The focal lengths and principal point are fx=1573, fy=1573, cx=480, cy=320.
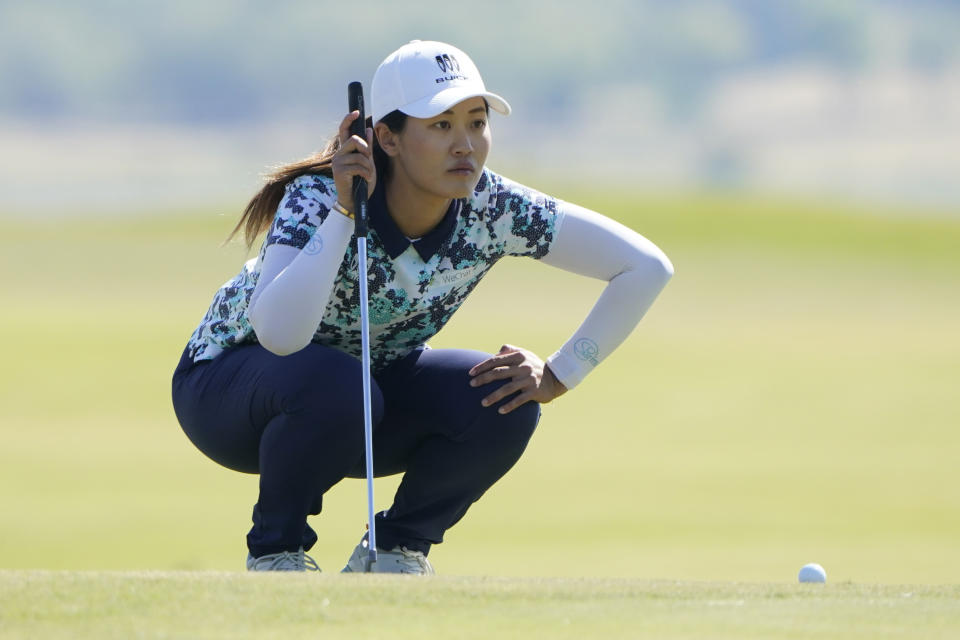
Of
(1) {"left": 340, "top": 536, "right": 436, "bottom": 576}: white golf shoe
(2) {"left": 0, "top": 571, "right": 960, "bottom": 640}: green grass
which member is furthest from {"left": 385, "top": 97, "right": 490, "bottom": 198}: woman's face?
(2) {"left": 0, "top": 571, "right": 960, "bottom": 640}: green grass

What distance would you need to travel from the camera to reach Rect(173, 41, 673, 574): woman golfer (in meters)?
3.78

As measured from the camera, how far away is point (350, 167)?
3.75 metres

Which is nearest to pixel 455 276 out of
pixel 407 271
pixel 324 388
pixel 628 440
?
pixel 407 271

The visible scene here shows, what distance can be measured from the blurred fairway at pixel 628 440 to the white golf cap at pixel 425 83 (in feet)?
8.48

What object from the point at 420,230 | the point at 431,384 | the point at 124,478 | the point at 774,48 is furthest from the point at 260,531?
the point at 774,48

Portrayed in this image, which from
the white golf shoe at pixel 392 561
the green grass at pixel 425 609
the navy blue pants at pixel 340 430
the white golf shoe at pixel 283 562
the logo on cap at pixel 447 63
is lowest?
the green grass at pixel 425 609

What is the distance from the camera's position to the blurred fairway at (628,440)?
23.8 ft

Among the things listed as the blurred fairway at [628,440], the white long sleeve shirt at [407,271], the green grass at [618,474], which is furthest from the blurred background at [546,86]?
the white long sleeve shirt at [407,271]

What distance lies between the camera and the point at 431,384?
4160 mm

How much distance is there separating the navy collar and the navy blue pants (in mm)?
320

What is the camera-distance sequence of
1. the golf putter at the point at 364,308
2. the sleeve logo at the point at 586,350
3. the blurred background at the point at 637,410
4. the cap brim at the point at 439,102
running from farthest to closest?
1. the blurred background at the point at 637,410
2. the sleeve logo at the point at 586,350
3. the cap brim at the point at 439,102
4. the golf putter at the point at 364,308

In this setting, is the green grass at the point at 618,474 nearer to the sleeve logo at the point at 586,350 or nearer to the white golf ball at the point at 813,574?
the white golf ball at the point at 813,574

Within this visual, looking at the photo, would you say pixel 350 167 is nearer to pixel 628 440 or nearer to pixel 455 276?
pixel 455 276

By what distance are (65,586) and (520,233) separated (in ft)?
5.43
